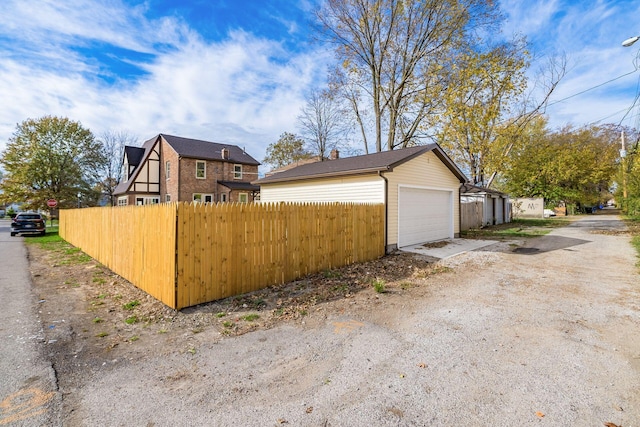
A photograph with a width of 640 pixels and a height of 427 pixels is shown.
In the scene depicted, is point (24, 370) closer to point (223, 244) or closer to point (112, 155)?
point (223, 244)

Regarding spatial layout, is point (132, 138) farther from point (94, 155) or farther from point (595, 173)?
point (595, 173)

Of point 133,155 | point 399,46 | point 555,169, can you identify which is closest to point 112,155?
point 133,155

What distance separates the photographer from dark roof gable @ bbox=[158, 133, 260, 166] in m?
25.2

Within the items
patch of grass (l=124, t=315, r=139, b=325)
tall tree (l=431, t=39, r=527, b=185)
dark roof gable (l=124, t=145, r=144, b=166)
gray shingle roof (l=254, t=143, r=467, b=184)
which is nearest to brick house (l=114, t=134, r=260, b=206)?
dark roof gable (l=124, t=145, r=144, b=166)

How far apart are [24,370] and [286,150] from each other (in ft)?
133

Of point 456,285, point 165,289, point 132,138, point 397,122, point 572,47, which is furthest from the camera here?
point 132,138

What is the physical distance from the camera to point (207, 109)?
14.2 metres

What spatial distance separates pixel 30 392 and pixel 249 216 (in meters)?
3.70

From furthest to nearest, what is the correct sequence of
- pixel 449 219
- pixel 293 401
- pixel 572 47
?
pixel 572 47, pixel 449 219, pixel 293 401

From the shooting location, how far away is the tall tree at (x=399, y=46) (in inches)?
674

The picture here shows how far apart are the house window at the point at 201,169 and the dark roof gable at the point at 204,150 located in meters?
0.46

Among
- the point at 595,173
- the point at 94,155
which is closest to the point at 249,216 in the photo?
the point at 94,155

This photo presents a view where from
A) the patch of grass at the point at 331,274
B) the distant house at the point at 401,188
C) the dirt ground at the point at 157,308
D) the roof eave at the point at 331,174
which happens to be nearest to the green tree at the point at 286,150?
the roof eave at the point at 331,174

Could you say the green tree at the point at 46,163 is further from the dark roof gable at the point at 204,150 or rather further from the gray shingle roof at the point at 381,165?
the gray shingle roof at the point at 381,165
